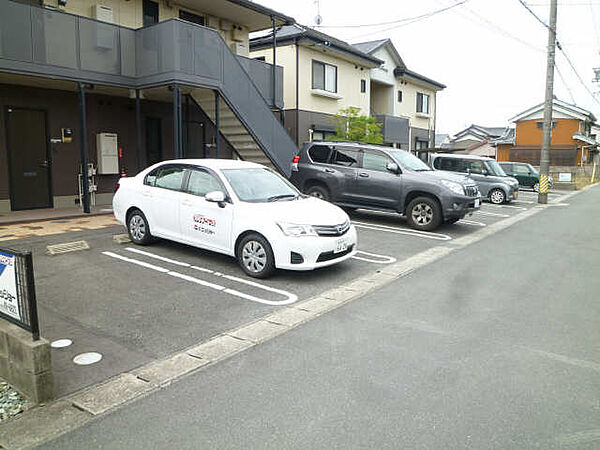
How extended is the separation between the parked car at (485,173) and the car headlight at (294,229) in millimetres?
12789

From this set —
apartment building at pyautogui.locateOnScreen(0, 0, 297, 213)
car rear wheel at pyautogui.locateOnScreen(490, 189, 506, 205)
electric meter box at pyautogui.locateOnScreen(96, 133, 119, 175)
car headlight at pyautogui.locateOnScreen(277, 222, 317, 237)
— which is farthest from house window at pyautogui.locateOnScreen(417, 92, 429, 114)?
car headlight at pyautogui.locateOnScreen(277, 222, 317, 237)

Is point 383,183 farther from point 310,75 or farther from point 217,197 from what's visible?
point 310,75

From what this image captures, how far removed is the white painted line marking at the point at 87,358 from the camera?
4.02 meters

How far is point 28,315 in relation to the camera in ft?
11.0

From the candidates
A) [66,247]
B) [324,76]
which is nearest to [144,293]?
[66,247]

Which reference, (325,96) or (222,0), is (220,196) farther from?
(325,96)

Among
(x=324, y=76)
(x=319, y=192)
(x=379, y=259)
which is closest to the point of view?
(x=379, y=259)

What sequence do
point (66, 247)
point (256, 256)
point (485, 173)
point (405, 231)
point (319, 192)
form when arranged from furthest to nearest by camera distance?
point (485, 173)
point (319, 192)
point (405, 231)
point (66, 247)
point (256, 256)

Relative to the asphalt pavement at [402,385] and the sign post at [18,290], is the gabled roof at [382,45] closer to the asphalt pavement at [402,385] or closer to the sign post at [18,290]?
A: the asphalt pavement at [402,385]

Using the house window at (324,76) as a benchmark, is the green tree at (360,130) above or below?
below

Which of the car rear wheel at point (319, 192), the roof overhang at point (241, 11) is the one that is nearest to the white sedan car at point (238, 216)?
the car rear wheel at point (319, 192)

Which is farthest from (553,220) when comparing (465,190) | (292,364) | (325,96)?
(292,364)

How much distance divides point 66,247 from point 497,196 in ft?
50.8

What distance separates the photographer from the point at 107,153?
12914 mm
